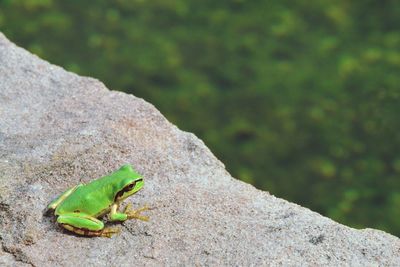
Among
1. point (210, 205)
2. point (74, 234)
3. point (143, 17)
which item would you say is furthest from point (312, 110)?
point (74, 234)

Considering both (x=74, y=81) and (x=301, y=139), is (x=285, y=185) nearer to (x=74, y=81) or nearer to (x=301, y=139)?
(x=301, y=139)

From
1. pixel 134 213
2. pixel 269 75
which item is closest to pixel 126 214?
pixel 134 213

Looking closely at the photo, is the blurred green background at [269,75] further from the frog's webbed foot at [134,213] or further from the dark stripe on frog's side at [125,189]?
the dark stripe on frog's side at [125,189]

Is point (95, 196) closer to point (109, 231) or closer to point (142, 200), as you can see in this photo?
point (109, 231)

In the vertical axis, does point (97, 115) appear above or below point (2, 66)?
above

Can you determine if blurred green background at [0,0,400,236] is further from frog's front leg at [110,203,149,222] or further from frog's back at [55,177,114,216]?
frog's back at [55,177,114,216]
